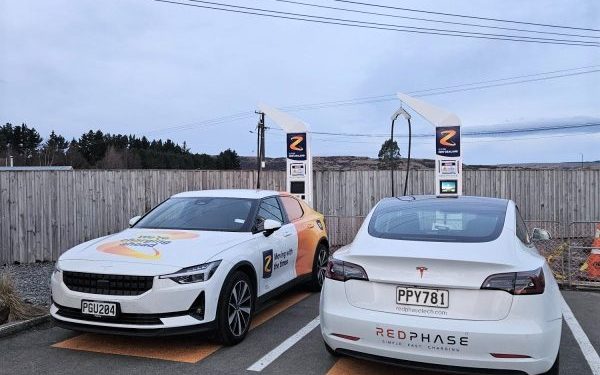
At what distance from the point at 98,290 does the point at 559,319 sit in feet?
12.6

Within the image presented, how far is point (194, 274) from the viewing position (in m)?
4.68

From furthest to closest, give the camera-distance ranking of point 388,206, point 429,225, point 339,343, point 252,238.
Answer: point 252,238
point 388,206
point 429,225
point 339,343

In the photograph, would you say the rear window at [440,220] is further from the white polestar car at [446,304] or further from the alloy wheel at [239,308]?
the alloy wheel at [239,308]

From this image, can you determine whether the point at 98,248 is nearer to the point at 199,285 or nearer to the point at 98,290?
the point at 98,290

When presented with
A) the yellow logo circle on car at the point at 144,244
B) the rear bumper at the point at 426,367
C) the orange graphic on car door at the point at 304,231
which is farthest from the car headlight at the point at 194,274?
the orange graphic on car door at the point at 304,231

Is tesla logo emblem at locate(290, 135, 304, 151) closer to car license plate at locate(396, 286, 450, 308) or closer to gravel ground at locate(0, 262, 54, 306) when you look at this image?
gravel ground at locate(0, 262, 54, 306)

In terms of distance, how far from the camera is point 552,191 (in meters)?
14.6

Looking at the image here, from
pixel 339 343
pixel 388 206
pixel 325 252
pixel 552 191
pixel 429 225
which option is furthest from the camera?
pixel 552 191

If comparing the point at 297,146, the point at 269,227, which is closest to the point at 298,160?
the point at 297,146

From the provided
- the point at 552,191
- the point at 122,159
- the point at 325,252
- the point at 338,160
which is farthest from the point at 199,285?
the point at 122,159

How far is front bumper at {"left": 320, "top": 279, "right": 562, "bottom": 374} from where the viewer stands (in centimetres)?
342

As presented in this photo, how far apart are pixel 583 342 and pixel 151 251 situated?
14.6 ft

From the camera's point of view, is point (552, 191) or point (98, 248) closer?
point (98, 248)

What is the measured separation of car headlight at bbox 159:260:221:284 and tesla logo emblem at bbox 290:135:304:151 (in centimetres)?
735
